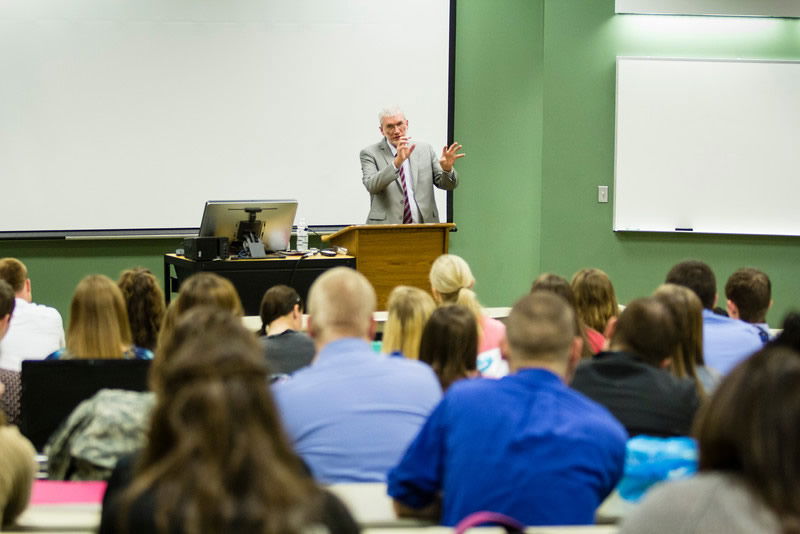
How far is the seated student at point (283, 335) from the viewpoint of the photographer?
145 inches

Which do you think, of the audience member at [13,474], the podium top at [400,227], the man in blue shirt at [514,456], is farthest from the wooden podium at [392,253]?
the audience member at [13,474]

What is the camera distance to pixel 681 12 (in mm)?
7906

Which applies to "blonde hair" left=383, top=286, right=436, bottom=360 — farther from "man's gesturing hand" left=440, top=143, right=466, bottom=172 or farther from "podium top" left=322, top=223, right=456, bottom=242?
"man's gesturing hand" left=440, top=143, right=466, bottom=172

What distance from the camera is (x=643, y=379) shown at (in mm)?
2766

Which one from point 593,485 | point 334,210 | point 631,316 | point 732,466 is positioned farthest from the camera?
point 334,210

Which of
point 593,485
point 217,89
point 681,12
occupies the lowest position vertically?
point 593,485

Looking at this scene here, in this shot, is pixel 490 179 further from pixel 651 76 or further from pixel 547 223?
pixel 651 76

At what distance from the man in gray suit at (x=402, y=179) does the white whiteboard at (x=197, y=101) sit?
1.07 meters

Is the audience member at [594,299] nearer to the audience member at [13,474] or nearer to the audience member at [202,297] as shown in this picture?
the audience member at [202,297]

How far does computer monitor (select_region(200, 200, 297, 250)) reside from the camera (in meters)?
6.32

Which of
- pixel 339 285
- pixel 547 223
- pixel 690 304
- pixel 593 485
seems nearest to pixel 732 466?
pixel 593 485

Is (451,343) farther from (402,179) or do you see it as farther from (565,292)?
(402,179)

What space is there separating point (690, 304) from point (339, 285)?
1.15 metres

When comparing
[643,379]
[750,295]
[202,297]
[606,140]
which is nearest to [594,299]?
[750,295]
